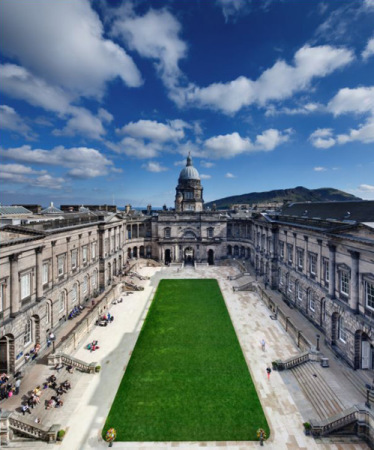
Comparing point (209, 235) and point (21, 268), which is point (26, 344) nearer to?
point (21, 268)

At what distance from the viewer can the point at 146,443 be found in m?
16.4

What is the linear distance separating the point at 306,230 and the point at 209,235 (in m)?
36.0

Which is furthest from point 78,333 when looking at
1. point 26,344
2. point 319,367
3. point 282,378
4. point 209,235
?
point 209,235

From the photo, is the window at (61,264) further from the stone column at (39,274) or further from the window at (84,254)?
the window at (84,254)

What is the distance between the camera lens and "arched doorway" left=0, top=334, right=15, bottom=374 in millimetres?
21562

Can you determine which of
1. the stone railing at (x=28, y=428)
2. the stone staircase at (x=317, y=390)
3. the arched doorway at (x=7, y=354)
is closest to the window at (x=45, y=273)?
the arched doorway at (x=7, y=354)

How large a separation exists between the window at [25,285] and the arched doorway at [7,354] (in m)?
3.48

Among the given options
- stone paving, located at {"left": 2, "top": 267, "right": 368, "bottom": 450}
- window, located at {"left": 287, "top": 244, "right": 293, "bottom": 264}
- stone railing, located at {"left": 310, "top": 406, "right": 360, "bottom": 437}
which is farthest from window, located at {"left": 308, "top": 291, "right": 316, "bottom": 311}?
stone railing, located at {"left": 310, "top": 406, "right": 360, "bottom": 437}

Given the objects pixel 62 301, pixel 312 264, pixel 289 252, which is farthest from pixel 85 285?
pixel 312 264

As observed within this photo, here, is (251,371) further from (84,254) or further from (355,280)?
(84,254)

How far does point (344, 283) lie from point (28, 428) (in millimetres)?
27261

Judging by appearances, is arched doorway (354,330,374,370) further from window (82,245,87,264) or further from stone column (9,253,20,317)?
window (82,245,87,264)

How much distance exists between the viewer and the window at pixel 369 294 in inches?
832

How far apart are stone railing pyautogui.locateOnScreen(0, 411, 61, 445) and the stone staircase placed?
17.5 metres
